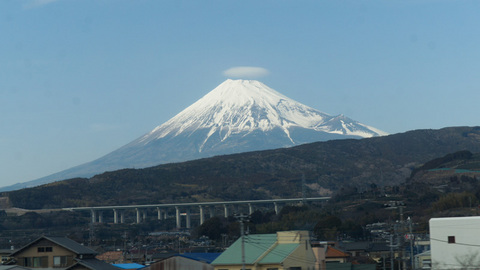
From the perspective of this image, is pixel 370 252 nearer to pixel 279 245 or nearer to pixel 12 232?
pixel 279 245

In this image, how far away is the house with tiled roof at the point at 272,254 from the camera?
53.8 metres

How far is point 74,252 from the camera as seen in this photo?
59469mm

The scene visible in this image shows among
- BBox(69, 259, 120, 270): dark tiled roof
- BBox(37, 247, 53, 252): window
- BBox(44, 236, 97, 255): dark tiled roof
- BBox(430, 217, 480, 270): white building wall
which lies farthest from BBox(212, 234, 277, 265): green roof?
BBox(37, 247, 53, 252): window

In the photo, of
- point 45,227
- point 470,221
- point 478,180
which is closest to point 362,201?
point 478,180

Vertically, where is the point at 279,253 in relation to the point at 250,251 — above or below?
below

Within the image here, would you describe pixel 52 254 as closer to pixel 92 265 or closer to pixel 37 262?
pixel 37 262

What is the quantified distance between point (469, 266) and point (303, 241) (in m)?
11.3

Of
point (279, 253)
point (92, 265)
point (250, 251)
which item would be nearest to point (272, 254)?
point (279, 253)

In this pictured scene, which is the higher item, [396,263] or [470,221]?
[470,221]

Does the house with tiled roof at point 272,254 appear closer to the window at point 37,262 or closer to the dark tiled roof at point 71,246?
the dark tiled roof at point 71,246

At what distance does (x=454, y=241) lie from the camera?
59500 millimetres

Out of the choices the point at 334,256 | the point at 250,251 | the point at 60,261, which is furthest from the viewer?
the point at 334,256

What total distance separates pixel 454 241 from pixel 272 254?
14.4m

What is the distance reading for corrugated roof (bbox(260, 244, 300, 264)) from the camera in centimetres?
5389
